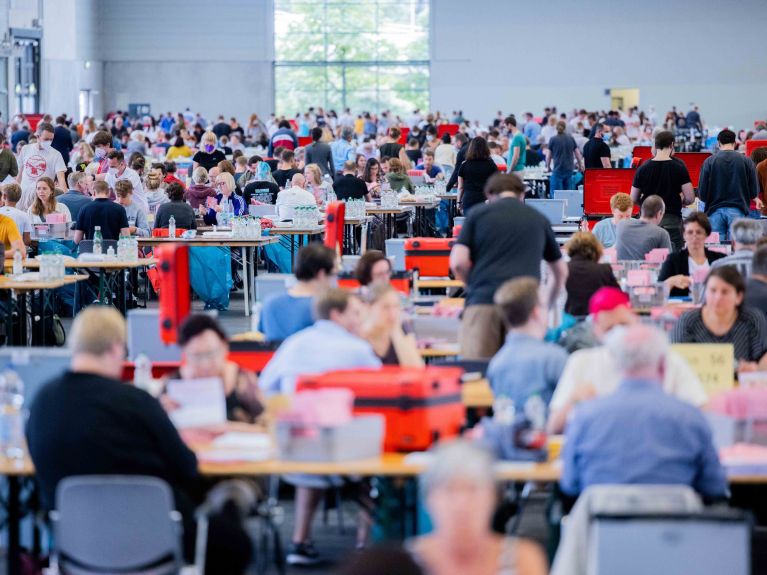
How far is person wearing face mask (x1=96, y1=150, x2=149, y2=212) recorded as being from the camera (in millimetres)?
13461

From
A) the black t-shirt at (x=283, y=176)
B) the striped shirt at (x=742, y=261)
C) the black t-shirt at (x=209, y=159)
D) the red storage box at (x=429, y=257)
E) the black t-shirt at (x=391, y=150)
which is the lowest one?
the red storage box at (x=429, y=257)

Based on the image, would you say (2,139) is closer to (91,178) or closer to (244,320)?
(91,178)

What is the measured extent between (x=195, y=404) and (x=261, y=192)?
33.6ft

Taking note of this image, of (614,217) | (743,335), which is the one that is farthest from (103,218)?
(743,335)

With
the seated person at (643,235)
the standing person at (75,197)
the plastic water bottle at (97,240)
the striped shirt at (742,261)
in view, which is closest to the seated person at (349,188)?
the standing person at (75,197)

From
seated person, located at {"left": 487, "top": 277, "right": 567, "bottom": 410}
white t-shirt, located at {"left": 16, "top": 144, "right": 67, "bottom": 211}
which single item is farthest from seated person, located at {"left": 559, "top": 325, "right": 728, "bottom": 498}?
white t-shirt, located at {"left": 16, "top": 144, "right": 67, "bottom": 211}

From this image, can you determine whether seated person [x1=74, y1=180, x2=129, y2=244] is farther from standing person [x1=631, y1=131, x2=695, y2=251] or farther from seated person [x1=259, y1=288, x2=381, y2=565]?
seated person [x1=259, y1=288, x2=381, y2=565]

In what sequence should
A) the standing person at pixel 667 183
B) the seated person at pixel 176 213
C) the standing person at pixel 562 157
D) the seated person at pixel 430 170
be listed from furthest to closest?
the standing person at pixel 562 157, the seated person at pixel 430 170, the seated person at pixel 176 213, the standing person at pixel 667 183

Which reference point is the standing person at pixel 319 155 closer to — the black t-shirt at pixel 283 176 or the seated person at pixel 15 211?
the black t-shirt at pixel 283 176

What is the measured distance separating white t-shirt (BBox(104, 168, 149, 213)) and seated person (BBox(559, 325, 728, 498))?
9.27 metres

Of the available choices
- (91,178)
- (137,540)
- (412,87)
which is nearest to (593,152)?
(91,178)

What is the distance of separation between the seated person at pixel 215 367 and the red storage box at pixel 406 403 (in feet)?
1.45

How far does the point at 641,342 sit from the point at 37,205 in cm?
864

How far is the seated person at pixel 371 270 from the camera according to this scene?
25.5 ft
